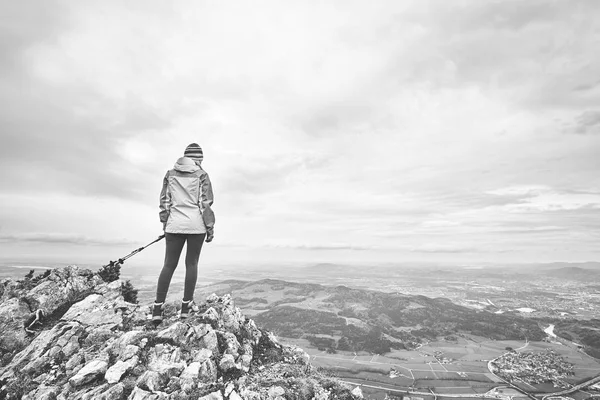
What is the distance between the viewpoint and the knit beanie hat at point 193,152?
9789mm

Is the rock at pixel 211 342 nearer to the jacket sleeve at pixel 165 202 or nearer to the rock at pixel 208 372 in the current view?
the rock at pixel 208 372

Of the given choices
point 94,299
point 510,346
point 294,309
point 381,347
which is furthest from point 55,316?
point 294,309

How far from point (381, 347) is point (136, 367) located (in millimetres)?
142611

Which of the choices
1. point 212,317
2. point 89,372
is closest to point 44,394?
point 89,372

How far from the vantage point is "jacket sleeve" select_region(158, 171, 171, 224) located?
9163 millimetres

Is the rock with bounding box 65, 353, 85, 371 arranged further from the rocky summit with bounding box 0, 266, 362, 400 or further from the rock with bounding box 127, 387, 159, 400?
the rock with bounding box 127, 387, 159, 400

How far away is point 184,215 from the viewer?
9016 mm

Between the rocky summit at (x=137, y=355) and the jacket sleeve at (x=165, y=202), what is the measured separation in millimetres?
3670

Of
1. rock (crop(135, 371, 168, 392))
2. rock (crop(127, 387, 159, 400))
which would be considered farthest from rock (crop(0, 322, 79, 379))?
rock (crop(127, 387, 159, 400))

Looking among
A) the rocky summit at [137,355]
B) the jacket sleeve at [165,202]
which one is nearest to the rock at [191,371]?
the rocky summit at [137,355]

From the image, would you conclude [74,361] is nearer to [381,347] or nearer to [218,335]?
[218,335]

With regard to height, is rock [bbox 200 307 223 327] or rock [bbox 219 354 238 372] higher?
rock [bbox 200 307 223 327]

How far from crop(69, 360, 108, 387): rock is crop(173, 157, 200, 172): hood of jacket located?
6.03 meters

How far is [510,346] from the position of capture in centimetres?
13188
